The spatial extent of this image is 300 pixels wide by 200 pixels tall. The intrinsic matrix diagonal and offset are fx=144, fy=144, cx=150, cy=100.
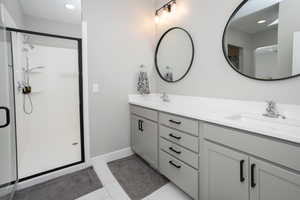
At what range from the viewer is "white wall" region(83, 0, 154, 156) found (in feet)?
6.68

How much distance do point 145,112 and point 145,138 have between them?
0.36m

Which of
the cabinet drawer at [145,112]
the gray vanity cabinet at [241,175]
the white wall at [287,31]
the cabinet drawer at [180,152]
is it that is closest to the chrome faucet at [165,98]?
the cabinet drawer at [145,112]

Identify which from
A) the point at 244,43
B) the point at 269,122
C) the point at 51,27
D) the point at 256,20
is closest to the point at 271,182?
the point at 269,122

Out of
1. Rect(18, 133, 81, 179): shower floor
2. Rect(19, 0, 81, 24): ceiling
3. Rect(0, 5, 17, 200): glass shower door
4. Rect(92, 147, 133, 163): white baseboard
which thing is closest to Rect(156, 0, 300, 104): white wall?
Rect(92, 147, 133, 163): white baseboard

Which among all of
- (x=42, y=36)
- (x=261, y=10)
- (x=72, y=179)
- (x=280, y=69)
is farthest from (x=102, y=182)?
(x=261, y=10)

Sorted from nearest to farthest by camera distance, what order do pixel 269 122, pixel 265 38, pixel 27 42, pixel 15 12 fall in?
pixel 269 122 → pixel 265 38 → pixel 15 12 → pixel 27 42

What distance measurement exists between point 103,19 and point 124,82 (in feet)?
3.10

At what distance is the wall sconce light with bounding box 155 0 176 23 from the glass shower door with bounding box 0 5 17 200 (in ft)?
6.59

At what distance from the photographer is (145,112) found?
6.36 feet

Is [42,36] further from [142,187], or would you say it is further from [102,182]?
[142,187]

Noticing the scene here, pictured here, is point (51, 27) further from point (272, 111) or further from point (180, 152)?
point (272, 111)

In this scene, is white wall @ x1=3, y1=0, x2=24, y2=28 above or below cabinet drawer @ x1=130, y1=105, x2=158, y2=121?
above

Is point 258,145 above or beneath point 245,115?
beneath

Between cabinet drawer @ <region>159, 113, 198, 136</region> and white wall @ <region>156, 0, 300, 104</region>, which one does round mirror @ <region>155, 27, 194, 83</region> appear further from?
cabinet drawer @ <region>159, 113, 198, 136</region>
